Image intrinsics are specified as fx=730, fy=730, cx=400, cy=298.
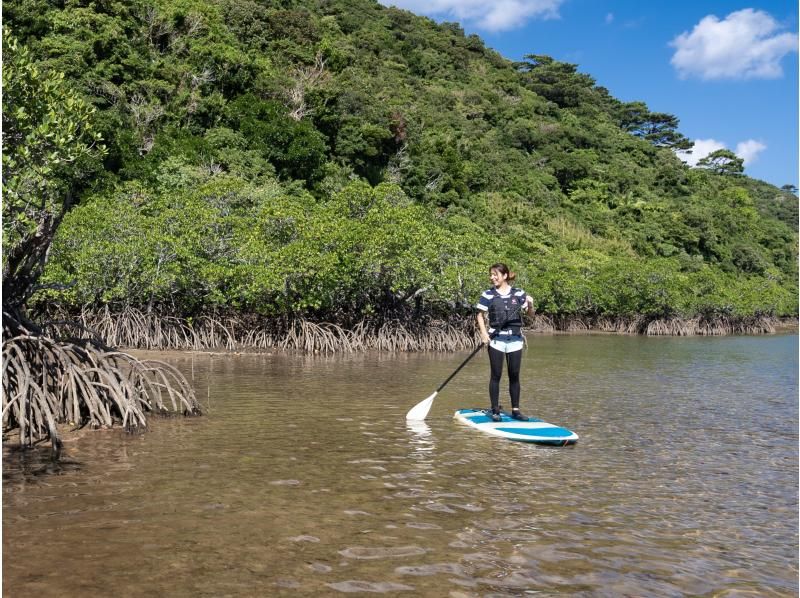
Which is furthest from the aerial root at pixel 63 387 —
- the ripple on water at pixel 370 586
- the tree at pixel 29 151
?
the ripple on water at pixel 370 586

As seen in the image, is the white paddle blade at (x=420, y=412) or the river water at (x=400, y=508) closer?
the river water at (x=400, y=508)

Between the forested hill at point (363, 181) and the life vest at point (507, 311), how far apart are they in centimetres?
513

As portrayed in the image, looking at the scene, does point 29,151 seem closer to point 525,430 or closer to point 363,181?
point 525,430

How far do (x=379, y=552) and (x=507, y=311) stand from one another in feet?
14.7

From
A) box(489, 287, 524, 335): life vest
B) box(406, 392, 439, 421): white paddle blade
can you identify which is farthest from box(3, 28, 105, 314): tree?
box(489, 287, 524, 335): life vest

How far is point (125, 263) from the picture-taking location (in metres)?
18.8

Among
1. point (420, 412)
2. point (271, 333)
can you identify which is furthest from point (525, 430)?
point (271, 333)

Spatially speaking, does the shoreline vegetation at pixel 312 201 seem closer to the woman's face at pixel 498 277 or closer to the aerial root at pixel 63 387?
the aerial root at pixel 63 387

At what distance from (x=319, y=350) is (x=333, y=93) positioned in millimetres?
28192

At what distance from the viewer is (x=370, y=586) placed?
4086 mm

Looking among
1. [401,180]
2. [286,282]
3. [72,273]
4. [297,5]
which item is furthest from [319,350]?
[297,5]

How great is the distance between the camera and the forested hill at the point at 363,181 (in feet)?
67.1

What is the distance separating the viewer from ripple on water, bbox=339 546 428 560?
14.9 ft

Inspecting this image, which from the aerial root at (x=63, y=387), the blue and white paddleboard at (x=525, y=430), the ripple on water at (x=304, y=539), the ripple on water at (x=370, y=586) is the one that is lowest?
the ripple on water at (x=370, y=586)
